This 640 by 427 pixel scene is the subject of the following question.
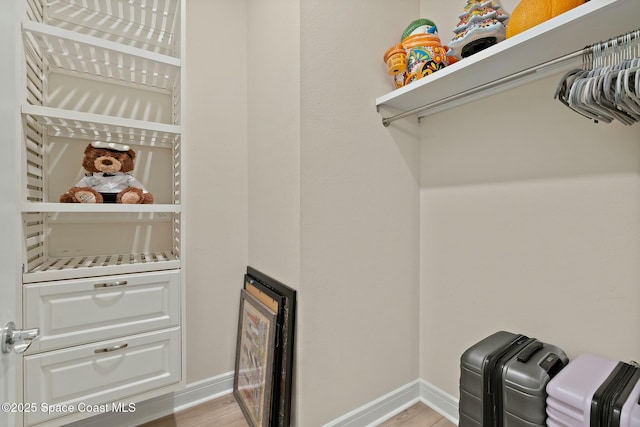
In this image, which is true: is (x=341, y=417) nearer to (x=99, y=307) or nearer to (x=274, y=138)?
(x=99, y=307)

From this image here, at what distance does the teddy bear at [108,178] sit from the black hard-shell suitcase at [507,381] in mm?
1530

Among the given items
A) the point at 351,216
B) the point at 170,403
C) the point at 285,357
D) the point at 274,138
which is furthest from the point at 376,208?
the point at 170,403

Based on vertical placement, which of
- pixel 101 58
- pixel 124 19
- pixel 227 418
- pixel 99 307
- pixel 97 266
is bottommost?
pixel 227 418

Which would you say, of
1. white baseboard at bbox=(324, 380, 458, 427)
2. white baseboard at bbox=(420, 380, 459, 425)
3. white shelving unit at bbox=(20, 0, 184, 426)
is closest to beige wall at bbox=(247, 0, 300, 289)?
white shelving unit at bbox=(20, 0, 184, 426)

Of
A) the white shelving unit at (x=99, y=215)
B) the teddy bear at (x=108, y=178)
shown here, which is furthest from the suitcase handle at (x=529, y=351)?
the teddy bear at (x=108, y=178)

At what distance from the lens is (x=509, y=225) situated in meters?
1.30

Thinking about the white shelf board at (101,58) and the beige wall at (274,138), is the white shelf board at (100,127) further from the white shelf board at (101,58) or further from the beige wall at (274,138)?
the beige wall at (274,138)

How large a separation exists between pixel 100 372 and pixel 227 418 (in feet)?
2.25

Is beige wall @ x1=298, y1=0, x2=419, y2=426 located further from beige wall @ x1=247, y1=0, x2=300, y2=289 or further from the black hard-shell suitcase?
the black hard-shell suitcase

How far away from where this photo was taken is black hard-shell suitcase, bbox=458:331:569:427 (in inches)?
36.8

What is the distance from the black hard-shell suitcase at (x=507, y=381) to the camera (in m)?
0.93

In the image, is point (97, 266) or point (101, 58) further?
point (101, 58)

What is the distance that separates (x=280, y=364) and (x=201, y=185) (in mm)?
1026

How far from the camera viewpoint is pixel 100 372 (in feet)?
3.90
